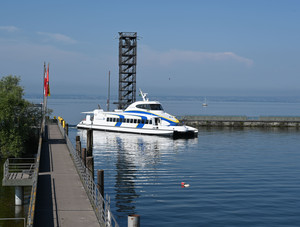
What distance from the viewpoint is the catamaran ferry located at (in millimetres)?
60200

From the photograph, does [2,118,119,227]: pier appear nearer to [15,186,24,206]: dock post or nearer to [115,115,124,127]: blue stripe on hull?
[15,186,24,206]: dock post

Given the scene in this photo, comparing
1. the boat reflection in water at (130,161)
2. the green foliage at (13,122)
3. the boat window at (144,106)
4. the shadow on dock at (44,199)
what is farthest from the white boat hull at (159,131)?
the shadow on dock at (44,199)

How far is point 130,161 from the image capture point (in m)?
40.8

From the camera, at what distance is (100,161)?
133 ft

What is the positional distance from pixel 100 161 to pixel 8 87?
11.9m

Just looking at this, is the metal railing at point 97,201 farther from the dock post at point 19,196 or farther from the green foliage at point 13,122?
the green foliage at point 13,122

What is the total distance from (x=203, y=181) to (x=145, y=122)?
107 feet

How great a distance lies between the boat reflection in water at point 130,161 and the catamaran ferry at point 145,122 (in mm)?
1146

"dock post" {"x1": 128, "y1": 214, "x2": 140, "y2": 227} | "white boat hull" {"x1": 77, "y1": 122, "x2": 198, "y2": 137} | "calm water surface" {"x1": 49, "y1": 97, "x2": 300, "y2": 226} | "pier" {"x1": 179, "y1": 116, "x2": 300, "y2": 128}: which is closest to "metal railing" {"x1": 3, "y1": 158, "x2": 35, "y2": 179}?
"calm water surface" {"x1": 49, "y1": 97, "x2": 300, "y2": 226}

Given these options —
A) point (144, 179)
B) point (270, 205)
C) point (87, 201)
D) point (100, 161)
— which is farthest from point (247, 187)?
point (100, 161)

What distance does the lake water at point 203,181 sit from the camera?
22750mm

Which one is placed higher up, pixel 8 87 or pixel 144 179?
pixel 8 87

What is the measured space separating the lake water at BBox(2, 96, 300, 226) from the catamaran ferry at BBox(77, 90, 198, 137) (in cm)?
430

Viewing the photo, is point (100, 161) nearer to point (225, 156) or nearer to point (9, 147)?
point (9, 147)
